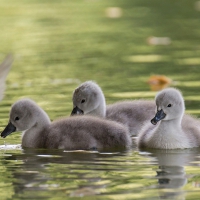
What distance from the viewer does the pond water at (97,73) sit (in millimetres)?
7926

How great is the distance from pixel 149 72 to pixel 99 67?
3.48 feet

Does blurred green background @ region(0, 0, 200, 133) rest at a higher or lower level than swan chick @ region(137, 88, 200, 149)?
higher

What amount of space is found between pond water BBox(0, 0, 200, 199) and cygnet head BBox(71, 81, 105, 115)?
17.6 inches

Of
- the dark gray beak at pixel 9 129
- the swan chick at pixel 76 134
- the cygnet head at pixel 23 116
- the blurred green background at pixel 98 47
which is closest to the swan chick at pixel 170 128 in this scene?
the swan chick at pixel 76 134

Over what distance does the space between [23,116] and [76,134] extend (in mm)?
713

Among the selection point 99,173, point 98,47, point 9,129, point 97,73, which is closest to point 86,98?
point 9,129

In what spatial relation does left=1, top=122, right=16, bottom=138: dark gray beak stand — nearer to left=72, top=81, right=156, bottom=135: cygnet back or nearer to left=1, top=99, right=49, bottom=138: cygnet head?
left=1, top=99, right=49, bottom=138: cygnet head

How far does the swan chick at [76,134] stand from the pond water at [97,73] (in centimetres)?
15

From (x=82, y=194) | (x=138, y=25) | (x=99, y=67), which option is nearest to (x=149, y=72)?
(x=99, y=67)

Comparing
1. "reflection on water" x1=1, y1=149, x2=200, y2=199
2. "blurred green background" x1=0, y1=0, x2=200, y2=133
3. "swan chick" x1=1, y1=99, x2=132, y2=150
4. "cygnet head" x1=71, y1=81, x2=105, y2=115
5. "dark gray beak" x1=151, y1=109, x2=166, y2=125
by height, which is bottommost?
"reflection on water" x1=1, y1=149, x2=200, y2=199

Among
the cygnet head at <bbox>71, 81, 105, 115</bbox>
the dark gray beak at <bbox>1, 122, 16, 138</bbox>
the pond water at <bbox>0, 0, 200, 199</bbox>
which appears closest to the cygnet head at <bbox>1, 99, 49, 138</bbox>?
the dark gray beak at <bbox>1, 122, 16, 138</bbox>

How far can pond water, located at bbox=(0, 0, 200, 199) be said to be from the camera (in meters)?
7.93

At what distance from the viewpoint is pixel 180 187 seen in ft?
25.3

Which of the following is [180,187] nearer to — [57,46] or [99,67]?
[99,67]
